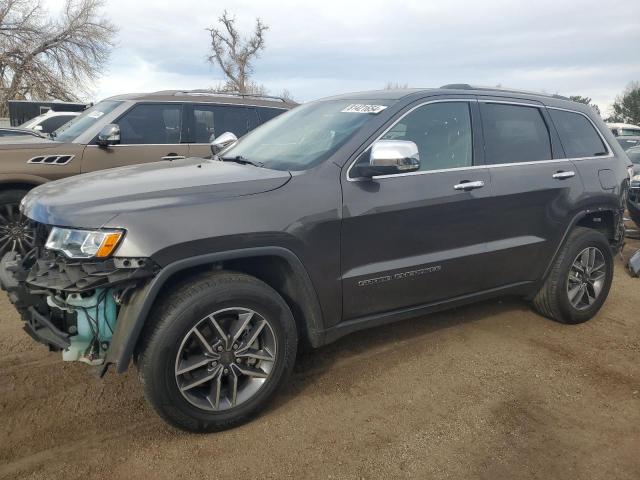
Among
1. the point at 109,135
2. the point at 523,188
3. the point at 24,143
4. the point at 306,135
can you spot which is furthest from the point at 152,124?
the point at 523,188

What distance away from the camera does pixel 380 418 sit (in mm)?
2996

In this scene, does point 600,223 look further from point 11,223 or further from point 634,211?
point 11,223

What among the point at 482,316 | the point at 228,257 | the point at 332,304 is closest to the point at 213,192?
the point at 228,257

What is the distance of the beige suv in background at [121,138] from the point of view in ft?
17.8

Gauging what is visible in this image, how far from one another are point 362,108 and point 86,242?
6.51 ft

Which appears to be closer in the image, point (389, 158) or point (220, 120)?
point (389, 158)

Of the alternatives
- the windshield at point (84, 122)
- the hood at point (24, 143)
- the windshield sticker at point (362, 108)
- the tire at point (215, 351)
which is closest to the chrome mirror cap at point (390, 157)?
the windshield sticker at point (362, 108)

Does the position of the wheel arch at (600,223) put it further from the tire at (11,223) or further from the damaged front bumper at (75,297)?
the tire at (11,223)

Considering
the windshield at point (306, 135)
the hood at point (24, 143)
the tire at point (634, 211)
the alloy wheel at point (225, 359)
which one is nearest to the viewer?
the alloy wheel at point (225, 359)

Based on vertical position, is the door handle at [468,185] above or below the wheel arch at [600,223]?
above

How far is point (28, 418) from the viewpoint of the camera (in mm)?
2939

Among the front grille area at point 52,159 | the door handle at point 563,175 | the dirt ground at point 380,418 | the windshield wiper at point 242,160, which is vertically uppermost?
the windshield wiper at point 242,160

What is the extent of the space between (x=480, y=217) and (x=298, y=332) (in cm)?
152

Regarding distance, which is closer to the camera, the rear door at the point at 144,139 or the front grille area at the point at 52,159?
the front grille area at the point at 52,159
